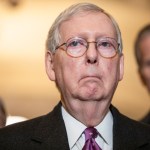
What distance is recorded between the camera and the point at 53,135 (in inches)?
76.4

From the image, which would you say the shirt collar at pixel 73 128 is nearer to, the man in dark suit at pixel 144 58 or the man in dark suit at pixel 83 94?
the man in dark suit at pixel 83 94

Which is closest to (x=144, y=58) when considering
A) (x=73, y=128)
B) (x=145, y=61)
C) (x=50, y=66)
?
(x=145, y=61)

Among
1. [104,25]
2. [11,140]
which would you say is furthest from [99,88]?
[11,140]

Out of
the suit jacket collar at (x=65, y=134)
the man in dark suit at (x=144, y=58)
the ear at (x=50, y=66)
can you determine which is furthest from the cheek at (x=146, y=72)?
the ear at (x=50, y=66)

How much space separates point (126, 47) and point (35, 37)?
29.8 inches

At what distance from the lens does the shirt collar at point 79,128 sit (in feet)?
6.34

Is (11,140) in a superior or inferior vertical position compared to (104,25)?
inferior

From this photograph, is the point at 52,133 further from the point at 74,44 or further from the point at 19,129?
the point at 74,44

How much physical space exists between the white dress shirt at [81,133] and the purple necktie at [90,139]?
23mm

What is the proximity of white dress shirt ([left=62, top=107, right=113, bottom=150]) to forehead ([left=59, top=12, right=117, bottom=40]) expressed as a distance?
0.34 m

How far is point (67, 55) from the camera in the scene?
6.44ft

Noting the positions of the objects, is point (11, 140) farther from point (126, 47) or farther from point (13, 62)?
point (126, 47)

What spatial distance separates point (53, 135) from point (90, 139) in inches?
6.1

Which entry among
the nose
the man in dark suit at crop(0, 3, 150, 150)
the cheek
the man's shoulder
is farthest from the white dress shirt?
the cheek
